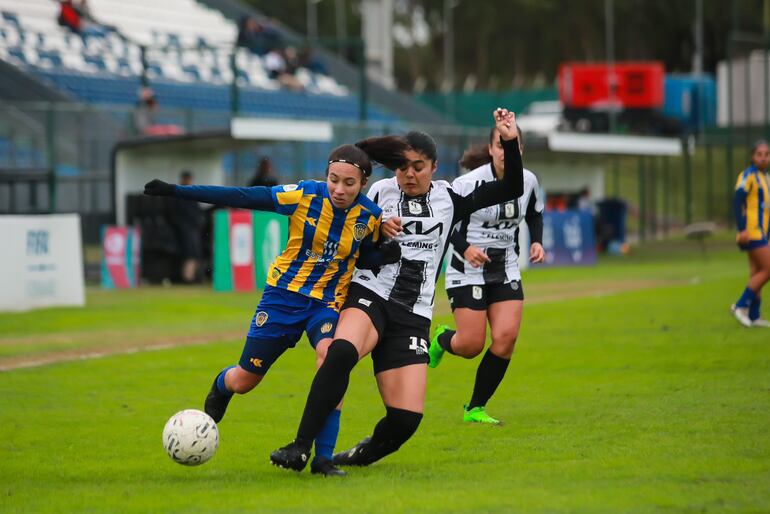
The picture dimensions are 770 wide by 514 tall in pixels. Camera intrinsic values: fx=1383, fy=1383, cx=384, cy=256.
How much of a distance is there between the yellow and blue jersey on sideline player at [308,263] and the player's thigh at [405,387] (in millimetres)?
434

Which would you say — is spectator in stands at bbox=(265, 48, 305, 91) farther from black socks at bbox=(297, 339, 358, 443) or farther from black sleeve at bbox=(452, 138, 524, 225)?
black socks at bbox=(297, 339, 358, 443)

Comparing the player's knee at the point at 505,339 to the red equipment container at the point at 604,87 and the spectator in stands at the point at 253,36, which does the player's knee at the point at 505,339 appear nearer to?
the spectator in stands at the point at 253,36

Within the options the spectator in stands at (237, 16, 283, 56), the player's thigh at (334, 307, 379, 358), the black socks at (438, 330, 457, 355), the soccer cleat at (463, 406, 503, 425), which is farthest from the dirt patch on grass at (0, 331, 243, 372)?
the spectator in stands at (237, 16, 283, 56)

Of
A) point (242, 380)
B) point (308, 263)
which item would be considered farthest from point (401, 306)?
point (242, 380)

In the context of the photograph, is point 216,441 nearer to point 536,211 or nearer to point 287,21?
point 536,211

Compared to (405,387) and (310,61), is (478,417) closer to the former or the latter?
(405,387)

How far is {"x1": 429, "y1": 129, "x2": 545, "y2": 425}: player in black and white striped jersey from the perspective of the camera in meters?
10.2

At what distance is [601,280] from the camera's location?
27.0 metres

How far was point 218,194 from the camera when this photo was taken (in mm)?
7719

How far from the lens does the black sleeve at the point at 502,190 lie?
26.8 feet

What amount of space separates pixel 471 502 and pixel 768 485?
1.61 meters

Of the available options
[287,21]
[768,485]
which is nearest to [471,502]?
[768,485]

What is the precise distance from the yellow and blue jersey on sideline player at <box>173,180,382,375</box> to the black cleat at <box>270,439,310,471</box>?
0.66 metres

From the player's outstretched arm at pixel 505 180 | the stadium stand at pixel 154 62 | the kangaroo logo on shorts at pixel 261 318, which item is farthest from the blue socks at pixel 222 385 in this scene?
the stadium stand at pixel 154 62
